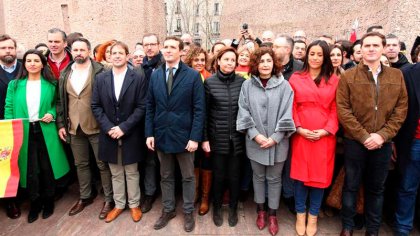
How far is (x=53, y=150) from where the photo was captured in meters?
3.56

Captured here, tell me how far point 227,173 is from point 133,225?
1.22m

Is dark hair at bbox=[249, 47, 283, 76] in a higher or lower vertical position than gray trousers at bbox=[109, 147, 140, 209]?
higher

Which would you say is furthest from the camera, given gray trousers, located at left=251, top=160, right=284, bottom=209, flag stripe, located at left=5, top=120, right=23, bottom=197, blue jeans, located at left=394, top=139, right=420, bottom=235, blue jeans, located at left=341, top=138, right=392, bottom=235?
flag stripe, located at left=5, top=120, right=23, bottom=197

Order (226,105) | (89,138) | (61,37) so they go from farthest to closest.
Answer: (61,37) → (89,138) → (226,105)

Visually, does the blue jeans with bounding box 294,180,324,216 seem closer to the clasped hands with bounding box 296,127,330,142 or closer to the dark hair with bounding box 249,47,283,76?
the clasped hands with bounding box 296,127,330,142

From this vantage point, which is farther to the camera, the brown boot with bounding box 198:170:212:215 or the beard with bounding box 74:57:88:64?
the brown boot with bounding box 198:170:212:215

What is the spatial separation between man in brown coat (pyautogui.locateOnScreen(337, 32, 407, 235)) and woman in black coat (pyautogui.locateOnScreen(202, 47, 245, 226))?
1061 millimetres

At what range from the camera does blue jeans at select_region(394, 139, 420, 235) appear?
298 centimetres

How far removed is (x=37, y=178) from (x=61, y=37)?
5.90 feet

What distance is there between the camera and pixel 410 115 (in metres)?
2.90

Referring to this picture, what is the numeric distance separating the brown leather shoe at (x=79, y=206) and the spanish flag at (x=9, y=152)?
0.66m

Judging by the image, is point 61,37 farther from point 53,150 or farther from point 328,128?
point 328,128

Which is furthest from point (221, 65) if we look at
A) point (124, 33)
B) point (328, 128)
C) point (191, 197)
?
point (124, 33)

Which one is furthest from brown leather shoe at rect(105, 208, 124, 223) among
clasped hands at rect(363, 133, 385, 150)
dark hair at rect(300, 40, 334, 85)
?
clasped hands at rect(363, 133, 385, 150)
